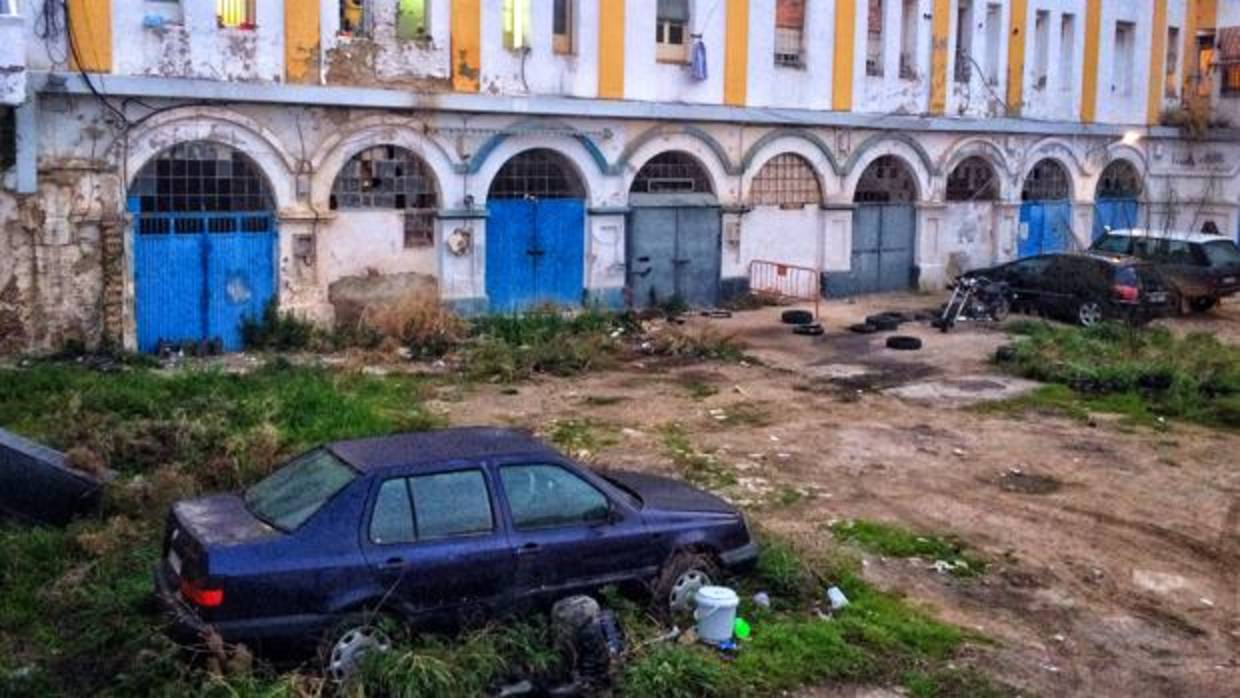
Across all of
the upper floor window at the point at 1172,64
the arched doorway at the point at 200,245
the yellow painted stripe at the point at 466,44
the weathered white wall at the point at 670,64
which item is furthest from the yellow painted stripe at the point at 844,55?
the arched doorway at the point at 200,245

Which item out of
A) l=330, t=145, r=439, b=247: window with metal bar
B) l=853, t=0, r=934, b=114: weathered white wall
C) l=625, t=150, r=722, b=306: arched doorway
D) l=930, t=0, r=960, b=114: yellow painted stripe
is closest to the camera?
l=330, t=145, r=439, b=247: window with metal bar

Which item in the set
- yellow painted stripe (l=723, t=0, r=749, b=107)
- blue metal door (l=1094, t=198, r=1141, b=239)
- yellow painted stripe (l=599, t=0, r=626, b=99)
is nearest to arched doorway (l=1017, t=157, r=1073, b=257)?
blue metal door (l=1094, t=198, r=1141, b=239)

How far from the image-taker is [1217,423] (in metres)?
15.7

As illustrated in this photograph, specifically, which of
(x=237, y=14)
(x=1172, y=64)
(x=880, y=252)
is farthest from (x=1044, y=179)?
(x=237, y=14)

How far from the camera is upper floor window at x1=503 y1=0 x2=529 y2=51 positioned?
21.6 meters

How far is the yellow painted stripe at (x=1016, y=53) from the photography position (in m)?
28.8

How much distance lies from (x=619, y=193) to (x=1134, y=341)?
29.5 feet

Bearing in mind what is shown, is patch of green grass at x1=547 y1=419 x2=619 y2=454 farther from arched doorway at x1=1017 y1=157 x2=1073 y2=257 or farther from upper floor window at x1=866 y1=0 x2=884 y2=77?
arched doorway at x1=1017 y1=157 x2=1073 y2=257

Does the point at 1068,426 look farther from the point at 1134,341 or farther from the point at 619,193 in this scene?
the point at 619,193

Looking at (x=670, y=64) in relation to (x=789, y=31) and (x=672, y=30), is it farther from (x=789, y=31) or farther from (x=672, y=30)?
(x=789, y=31)

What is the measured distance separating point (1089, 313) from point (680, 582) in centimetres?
1665

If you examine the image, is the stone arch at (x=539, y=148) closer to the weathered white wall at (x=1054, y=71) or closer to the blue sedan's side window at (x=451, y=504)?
the weathered white wall at (x=1054, y=71)

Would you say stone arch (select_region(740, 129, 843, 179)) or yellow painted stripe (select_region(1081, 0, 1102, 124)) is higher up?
yellow painted stripe (select_region(1081, 0, 1102, 124))

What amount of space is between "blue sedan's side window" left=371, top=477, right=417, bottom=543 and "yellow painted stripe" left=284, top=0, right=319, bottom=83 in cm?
1301
